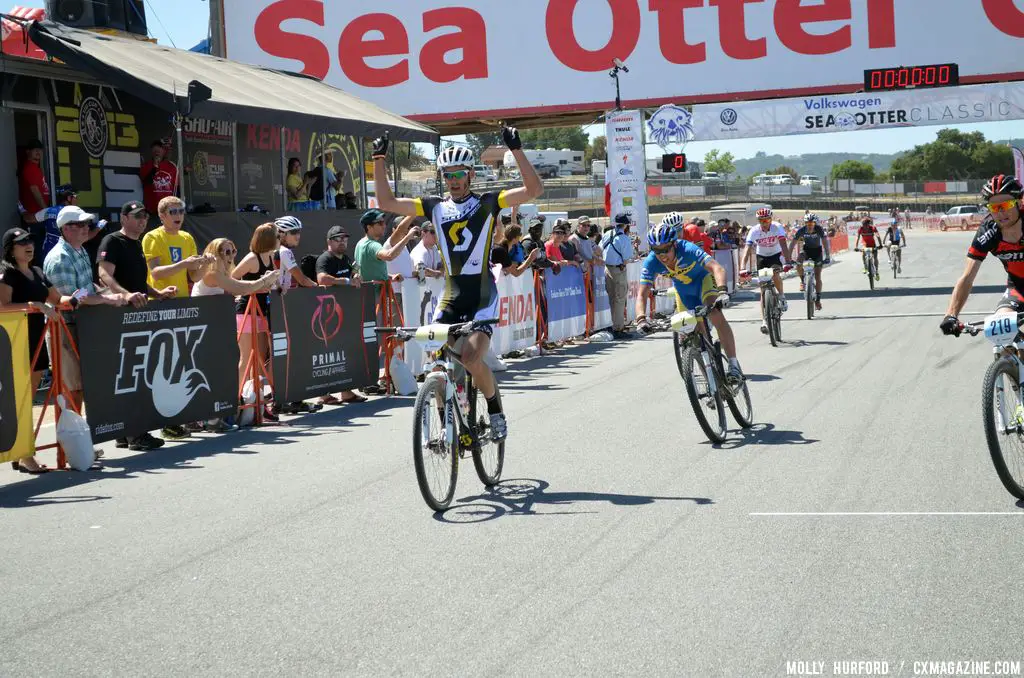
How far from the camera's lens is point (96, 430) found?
9844 mm

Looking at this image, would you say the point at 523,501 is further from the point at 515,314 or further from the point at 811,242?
the point at 811,242

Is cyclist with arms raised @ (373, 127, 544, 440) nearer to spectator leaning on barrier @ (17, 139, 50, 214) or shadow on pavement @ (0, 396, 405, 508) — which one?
shadow on pavement @ (0, 396, 405, 508)

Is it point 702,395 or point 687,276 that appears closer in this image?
point 702,395

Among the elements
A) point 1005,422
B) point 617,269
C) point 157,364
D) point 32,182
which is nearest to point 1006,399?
point 1005,422

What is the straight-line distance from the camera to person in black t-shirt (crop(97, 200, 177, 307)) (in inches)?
416

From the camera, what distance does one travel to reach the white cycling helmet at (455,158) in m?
7.72

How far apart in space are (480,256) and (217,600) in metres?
3.09

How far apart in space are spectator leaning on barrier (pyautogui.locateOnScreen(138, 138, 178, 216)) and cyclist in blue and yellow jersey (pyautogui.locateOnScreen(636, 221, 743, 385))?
9.61m

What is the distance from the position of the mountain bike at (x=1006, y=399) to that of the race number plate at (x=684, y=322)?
2.62 metres

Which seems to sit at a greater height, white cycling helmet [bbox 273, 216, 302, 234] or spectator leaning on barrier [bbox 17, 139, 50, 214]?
spectator leaning on barrier [bbox 17, 139, 50, 214]

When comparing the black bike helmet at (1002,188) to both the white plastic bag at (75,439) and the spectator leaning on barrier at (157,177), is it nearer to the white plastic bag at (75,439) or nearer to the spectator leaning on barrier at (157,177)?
the white plastic bag at (75,439)

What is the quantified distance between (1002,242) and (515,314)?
10.8 meters

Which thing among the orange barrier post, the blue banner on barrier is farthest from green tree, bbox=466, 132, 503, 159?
the orange barrier post

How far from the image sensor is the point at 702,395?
9562mm
